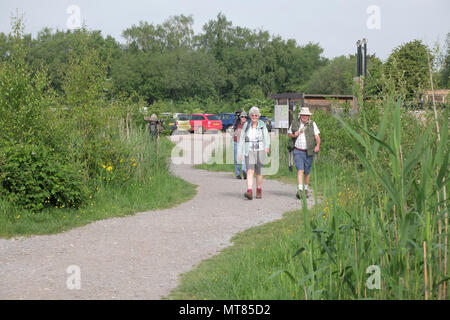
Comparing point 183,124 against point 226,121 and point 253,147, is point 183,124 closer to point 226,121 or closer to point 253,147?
point 226,121

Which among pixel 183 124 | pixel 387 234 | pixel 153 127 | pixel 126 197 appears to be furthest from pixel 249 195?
pixel 183 124

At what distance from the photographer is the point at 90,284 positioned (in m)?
5.35

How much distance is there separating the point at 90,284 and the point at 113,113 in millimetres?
6236

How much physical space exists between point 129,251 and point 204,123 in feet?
128

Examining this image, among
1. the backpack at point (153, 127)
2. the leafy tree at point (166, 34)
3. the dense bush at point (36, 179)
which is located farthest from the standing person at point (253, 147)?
the leafy tree at point (166, 34)

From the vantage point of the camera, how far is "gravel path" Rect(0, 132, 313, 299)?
17.2 ft

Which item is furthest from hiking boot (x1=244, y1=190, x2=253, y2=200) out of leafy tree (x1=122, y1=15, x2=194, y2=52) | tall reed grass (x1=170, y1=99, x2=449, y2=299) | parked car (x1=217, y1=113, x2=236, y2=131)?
leafy tree (x1=122, y1=15, x2=194, y2=52)

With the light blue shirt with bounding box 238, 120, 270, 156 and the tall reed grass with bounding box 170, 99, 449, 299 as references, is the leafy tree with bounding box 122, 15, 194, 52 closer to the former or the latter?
the light blue shirt with bounding box 238, 120, 270, 156

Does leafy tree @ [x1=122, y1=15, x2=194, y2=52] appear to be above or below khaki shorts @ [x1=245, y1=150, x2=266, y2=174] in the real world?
above

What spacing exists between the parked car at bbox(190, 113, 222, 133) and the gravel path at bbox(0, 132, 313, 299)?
34.5 m

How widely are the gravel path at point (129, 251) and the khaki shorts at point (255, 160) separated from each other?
2.16 ft
